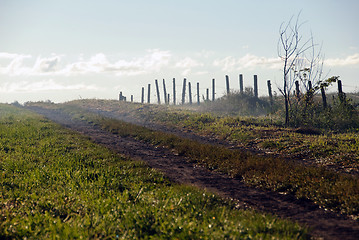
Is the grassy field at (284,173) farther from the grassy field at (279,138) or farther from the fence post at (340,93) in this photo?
the fence post at (340,93)

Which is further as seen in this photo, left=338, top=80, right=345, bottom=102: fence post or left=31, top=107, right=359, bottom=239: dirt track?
left=338, top=80, right=345, bottom=102: fence post

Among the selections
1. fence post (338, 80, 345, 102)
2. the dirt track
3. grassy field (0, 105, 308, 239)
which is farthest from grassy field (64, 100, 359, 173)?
grassy field (0, 105, 308, 239)

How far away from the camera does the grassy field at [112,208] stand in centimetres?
514

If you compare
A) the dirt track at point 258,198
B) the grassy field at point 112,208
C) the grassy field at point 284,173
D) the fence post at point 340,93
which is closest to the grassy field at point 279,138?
the grassy field at point 284,173

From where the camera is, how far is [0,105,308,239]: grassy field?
202 inches

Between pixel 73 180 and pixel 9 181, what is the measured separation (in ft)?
6.34

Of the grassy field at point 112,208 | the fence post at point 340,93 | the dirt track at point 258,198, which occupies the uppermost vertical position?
the fence post at point 340,93

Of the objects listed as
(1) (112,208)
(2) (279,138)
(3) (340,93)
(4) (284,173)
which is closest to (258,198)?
(4) (284,173)

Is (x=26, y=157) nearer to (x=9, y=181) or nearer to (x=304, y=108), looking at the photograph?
(x=9, y=181)

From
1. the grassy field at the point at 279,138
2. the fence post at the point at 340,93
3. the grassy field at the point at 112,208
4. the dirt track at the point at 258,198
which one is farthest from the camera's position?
the fence post at the point at 340,93

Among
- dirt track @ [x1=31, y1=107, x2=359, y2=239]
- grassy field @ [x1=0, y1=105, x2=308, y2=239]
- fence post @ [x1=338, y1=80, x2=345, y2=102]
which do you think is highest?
fence post @ [x1=338, y1=80, x2=345, y2=102]

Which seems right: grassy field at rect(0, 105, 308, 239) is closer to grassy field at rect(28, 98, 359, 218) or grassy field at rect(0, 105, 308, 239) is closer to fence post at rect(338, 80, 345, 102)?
grassy field at rect(28, 98, 359, 218)

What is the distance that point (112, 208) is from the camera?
245 inches

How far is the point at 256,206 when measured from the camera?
6812mm
